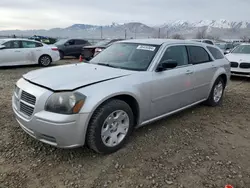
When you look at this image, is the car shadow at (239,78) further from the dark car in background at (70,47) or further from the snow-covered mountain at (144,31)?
the snow-covered mountain at (144,31)

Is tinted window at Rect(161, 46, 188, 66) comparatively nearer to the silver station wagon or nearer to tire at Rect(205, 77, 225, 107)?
the silver station wagon

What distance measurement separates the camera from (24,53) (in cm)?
1116

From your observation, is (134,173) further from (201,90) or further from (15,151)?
(201,90)

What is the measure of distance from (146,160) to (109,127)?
2.16ft

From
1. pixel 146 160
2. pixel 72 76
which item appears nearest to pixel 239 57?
pixel 146 160

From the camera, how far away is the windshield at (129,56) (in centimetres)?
392

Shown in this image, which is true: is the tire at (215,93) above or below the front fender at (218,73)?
below

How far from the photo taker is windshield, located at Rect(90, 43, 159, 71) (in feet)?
12.8

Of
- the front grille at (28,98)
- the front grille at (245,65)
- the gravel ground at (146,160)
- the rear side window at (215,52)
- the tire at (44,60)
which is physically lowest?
the gravel ground at (146,160)

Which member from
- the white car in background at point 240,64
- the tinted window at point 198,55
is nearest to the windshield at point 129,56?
the tinted window at point 198,55

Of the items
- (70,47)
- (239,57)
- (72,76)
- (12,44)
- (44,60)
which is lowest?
(44,60)

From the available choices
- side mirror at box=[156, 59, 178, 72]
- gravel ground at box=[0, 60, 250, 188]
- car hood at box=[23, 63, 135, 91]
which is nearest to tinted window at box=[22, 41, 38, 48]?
gravel ground at box=[0, 60, 250, 188]

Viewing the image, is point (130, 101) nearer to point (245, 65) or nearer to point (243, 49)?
point (245, 65)

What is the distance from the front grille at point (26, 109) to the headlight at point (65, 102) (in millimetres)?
266
